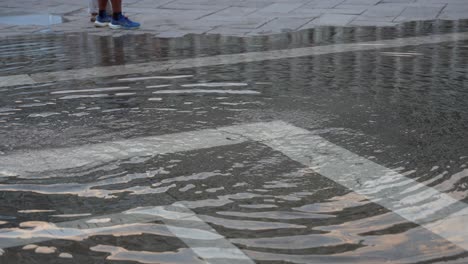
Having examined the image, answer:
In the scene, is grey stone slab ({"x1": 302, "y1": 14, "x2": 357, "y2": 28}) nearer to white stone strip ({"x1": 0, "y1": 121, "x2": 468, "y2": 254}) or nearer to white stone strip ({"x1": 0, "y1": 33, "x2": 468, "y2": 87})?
white stone strip ({"x1": 0, "y1": 33, "x2": 468, "y2": 87})

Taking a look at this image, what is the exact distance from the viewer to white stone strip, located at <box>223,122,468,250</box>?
2.34 m

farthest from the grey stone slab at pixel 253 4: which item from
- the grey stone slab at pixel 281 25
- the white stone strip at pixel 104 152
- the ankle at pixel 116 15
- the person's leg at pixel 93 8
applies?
the white stone strip at pixel 104 152

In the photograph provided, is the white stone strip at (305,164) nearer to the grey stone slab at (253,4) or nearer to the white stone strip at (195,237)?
the white stone strip at (195,237)

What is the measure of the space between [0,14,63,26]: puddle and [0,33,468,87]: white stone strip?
10.4 ft

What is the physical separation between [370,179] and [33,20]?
6535 mm

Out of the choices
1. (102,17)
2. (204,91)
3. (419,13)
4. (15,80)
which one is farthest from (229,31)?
(204,91)

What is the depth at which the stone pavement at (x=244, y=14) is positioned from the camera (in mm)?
7473

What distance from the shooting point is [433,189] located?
2609mm

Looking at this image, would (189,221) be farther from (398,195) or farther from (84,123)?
(84,123)

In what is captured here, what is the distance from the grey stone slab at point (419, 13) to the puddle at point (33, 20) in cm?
378

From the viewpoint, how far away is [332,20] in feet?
25.5

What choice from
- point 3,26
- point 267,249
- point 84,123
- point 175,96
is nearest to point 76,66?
point 175,96

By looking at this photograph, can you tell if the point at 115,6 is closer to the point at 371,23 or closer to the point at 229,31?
the point at 229,31

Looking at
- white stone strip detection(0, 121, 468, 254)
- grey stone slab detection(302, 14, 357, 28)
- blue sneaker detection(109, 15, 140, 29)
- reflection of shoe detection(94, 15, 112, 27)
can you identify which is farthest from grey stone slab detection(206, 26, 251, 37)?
white stone strip detection(0, 121, 468, 254)
